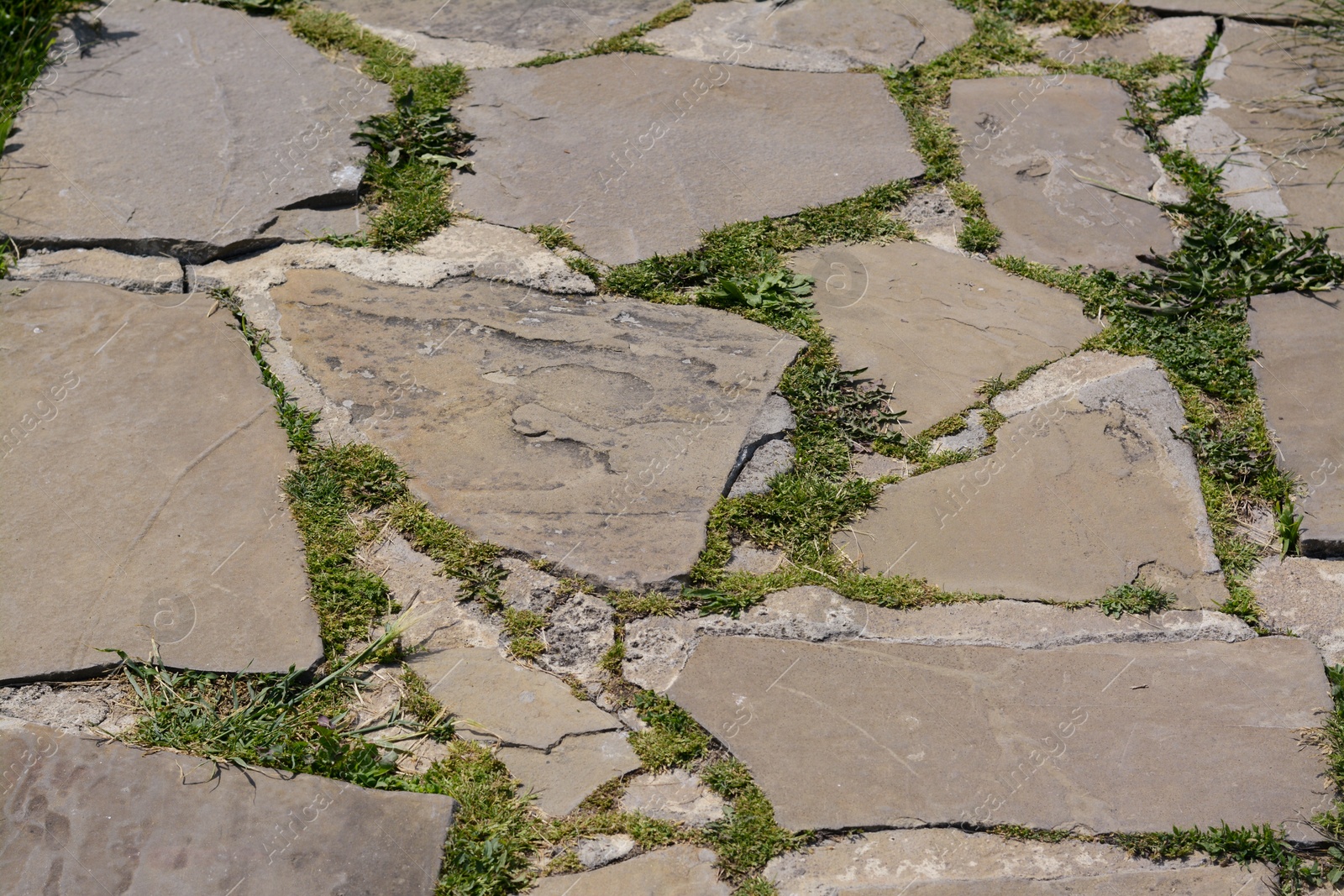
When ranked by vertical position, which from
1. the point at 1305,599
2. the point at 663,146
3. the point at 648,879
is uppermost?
the point at 663,146

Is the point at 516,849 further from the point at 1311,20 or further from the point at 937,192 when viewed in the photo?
the point at 1311,20

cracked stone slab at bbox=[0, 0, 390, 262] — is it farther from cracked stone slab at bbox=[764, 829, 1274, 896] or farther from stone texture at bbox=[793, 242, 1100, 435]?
cracked stone slab at bbox=[764, 829, 1274, 896]

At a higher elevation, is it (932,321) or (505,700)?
(932,321)

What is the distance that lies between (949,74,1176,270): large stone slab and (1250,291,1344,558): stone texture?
41 centimetres

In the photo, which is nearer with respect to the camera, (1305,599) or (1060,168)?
(1305,599)

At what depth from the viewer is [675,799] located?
2119 millimetres

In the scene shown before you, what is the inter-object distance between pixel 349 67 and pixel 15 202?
3.68ft

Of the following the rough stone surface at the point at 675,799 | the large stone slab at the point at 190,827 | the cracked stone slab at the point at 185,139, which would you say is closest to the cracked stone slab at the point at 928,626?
the rough stone surface at the point at 675,799

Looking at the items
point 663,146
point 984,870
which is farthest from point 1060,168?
point 984,870

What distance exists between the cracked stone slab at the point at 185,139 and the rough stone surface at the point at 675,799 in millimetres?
1867

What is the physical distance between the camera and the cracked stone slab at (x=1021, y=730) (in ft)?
6.91

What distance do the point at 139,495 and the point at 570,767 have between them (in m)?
1.12

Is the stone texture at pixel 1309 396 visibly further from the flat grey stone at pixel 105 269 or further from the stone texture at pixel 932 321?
the flat grey stone at pixel 105 269

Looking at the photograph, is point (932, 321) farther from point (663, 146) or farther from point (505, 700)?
point (505, 700)
